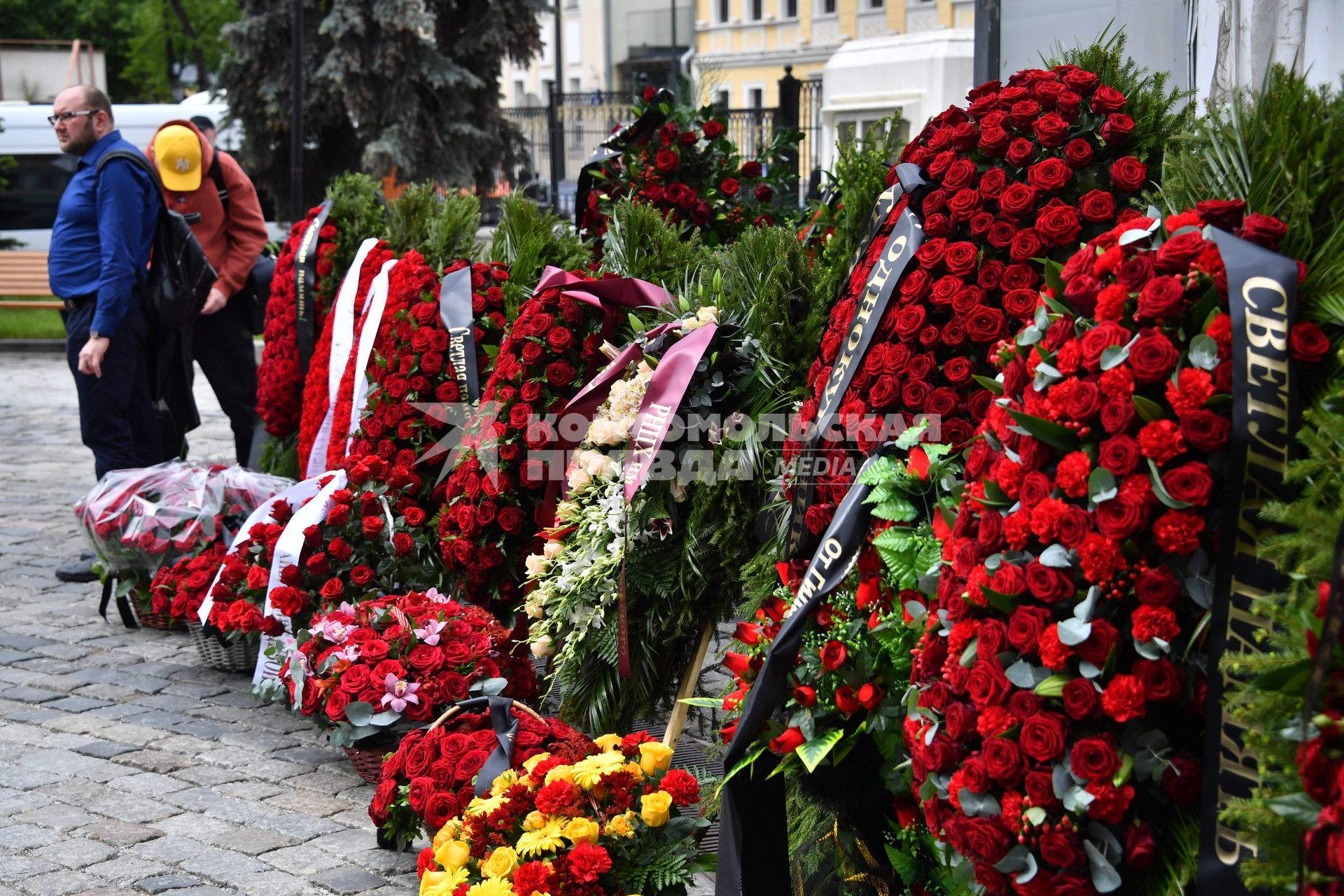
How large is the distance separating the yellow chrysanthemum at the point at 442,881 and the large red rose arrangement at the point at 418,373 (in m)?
1.91

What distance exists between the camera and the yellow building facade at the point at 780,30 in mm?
35219

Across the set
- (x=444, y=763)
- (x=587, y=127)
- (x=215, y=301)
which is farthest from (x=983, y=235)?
(x=587, y=127)

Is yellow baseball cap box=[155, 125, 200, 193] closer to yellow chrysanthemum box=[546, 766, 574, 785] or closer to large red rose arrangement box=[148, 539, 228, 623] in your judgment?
large red rose arrangement box=[148, 539, 228, 623]

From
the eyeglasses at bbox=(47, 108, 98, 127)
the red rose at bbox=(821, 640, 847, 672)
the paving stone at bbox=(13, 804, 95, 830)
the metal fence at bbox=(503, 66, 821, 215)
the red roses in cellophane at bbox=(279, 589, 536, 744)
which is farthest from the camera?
the metal fence at bbox=(503, 66, 821, 215)

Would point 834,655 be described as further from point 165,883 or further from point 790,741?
point 165,883

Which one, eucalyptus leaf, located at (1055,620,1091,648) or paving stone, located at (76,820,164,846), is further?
paving stone, located at (76,820,164,846)

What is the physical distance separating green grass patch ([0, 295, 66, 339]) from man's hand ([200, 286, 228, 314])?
33.7 feet

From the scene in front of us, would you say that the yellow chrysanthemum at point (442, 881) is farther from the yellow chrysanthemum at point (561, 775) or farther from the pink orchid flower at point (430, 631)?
the pink orchid flower at point (430, 631)

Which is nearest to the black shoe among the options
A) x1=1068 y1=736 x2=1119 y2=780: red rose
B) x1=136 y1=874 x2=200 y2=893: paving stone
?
x1=136 y1=874 x2=200 y2=893: paving stone

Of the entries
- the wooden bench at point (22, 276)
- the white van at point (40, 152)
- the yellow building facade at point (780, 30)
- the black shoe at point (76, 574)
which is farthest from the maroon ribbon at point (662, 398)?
the yellow building facade at point (780, 30)

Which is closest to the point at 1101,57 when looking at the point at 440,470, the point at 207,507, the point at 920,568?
the point at 920,568

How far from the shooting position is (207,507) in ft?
18.0

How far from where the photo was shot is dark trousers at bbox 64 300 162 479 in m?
6.34

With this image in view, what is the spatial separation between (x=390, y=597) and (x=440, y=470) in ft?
2.00
